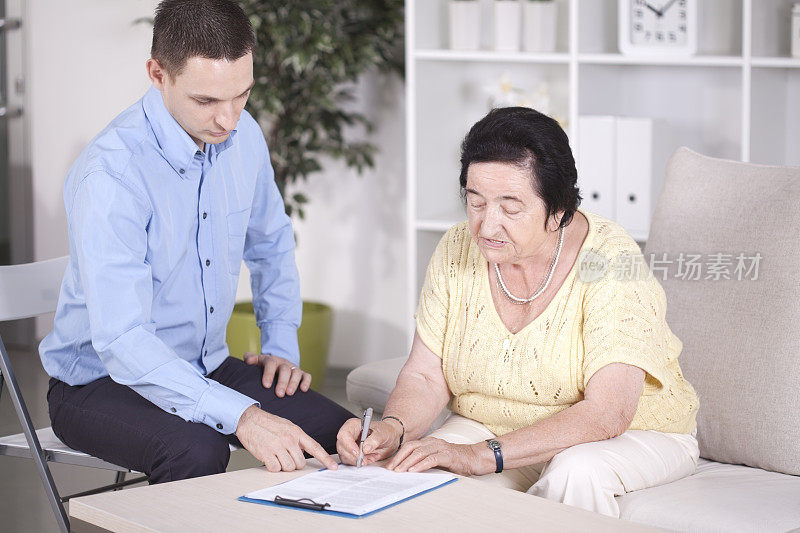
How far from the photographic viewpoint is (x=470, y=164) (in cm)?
196

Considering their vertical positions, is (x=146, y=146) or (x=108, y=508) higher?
(x=146, y=146)

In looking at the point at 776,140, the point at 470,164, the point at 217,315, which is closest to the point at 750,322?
the point at 470,164

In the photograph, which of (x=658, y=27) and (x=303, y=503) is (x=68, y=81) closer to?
(x=658, y=27)

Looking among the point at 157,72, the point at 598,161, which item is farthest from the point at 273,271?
the point at 598,161

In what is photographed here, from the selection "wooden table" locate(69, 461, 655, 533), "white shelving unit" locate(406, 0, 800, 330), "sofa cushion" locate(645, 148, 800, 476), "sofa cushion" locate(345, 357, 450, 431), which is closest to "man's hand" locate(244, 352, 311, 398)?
"sofa cushion" locate(345, 357, 450, 431)

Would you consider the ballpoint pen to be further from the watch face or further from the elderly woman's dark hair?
the watch face

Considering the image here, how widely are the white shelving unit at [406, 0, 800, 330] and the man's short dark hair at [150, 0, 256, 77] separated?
68.4 inches

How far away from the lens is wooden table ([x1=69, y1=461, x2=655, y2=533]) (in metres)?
1.45

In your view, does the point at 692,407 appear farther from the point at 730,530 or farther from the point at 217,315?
the point at 217,315

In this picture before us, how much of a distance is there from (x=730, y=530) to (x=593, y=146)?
194 centimetres

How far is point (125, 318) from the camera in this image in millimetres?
1872

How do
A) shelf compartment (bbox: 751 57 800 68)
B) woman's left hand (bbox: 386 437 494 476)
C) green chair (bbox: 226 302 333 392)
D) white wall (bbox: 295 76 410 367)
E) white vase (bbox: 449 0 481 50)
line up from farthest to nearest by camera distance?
1. white wall (bbox: 295 76 410 367)
2. green chair (bbox: 226 302 333 392)
3. white vase (bbox: 449 0 481 50)
4. shelf compartment (bbox: 751 57 800 68)
5. woman's left hand (bbox: 386 437 494 476)

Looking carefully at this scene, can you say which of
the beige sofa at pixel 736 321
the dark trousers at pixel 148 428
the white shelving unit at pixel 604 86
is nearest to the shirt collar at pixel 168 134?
the dark trousers at pixel 148 428

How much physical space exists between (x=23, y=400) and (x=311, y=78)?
2237 mm
